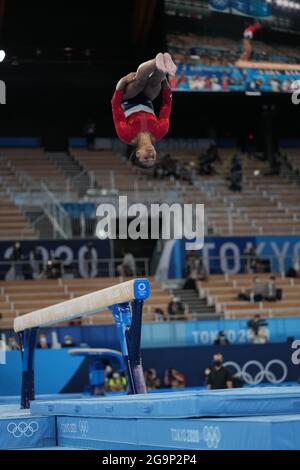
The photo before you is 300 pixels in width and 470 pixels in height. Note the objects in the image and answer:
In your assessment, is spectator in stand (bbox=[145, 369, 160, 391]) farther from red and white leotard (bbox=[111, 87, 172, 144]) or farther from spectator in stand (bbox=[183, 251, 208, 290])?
red and white leotard (bbox=[111, 87, 172, 144])

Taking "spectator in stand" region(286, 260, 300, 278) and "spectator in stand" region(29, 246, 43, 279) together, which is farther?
"spectator in stand" region(286, 260, 300, 278)

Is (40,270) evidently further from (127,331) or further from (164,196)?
(127,331)

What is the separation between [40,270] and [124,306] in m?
11.3

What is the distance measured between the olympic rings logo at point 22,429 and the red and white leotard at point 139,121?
9.60 ft

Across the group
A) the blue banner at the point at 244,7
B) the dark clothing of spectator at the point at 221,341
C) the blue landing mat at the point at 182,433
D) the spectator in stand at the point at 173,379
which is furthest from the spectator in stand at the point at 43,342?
the blue banner at the point at 244,7

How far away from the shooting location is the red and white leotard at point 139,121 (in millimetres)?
8867

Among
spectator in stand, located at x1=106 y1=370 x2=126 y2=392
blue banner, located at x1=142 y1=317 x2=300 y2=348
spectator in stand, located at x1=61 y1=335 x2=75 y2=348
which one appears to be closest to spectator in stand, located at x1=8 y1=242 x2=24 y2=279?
spectator in stand, located at x1=61 y1=335 x2=75 y2=348

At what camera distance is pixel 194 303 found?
1988 cm

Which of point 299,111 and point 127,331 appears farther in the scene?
point 299,111

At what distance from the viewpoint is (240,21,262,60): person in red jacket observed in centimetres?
2281

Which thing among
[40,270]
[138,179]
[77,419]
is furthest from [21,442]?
[138,179]

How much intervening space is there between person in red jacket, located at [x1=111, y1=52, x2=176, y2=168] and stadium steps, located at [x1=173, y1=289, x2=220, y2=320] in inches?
400

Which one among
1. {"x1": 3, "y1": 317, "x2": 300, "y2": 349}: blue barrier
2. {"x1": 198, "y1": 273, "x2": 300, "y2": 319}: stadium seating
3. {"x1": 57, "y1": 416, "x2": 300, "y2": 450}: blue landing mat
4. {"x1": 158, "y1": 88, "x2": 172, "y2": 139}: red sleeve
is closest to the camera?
{"x1": 57, "y1": 416, "x2": 300, "y2": 450}: blue landing mat

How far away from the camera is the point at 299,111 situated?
29.1 meters
